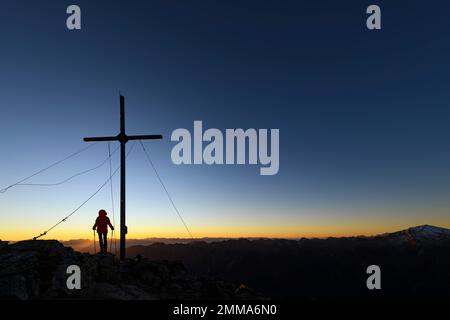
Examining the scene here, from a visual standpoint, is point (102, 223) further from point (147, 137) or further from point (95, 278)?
point (147, 137)

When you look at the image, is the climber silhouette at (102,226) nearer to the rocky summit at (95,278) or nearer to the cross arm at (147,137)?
the rocky summit at (95,278)

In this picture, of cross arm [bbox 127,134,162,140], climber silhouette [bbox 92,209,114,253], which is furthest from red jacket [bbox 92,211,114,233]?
cross arm [bbox 127,134,162,140]

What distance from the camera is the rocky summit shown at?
48.4 ft

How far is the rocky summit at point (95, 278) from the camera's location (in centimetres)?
1477

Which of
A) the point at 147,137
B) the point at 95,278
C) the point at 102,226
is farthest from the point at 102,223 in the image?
the point at 147,137

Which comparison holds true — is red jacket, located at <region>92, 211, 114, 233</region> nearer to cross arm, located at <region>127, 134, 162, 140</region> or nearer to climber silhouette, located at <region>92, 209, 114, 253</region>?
climber silhouette, located at <region>92, 209, 114, 253</region>

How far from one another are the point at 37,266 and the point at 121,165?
26.0ft

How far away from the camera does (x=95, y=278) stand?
57.0ft

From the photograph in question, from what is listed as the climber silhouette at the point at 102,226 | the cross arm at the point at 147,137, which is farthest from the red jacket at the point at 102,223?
the cross arm at the point at 147,137

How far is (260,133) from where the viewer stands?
2217cm

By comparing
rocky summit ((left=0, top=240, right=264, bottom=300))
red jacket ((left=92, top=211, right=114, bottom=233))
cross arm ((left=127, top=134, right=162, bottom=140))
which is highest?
cross arm ((left=127, top=134, right=162, bottom=140))

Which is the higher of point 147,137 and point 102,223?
point 147,137
